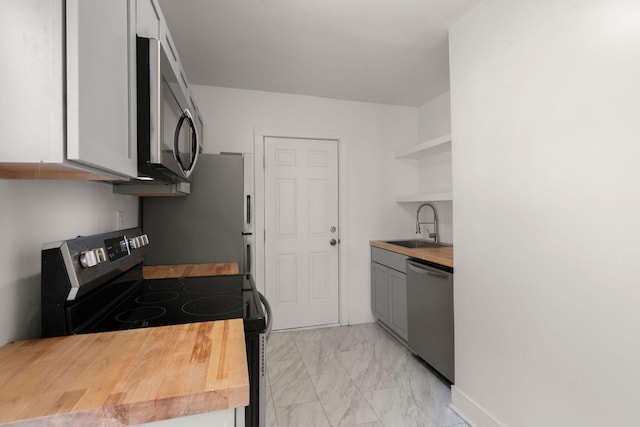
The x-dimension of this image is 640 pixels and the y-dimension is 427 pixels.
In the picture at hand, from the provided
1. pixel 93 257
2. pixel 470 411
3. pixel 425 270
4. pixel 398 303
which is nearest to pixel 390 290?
pixel 398 303

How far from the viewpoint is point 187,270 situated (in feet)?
6.54

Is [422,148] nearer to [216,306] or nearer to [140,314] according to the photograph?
[216,306]

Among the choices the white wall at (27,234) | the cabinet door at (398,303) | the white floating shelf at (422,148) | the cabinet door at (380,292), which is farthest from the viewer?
the cabinet door at (380,292)

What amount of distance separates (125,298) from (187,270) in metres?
0.62

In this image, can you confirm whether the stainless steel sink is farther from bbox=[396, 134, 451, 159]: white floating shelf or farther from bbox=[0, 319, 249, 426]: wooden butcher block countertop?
bbox=[0, 319, 249, 426]: wooden butcher block countertop

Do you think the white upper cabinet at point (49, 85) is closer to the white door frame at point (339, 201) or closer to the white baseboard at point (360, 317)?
the white door frame at point (339, 201)

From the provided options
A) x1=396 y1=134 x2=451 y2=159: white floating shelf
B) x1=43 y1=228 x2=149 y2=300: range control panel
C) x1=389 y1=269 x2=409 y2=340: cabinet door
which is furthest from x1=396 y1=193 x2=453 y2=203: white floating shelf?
x1=43 y1=228 x2=149 y2=300: range control panel

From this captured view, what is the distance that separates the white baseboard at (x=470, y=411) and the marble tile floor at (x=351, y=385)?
40 mm

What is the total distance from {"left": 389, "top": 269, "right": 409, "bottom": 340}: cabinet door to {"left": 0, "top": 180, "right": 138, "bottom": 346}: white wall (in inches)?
92.0

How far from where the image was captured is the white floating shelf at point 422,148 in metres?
2.50

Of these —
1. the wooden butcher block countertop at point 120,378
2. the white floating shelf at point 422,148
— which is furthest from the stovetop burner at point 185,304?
the white floating shelf at point 422,148

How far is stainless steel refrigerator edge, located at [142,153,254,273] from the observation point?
219 centimetres

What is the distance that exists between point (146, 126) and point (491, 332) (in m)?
1.89

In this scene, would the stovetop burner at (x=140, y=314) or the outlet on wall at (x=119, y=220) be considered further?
the outlet on wall at (x=119, y=220)
